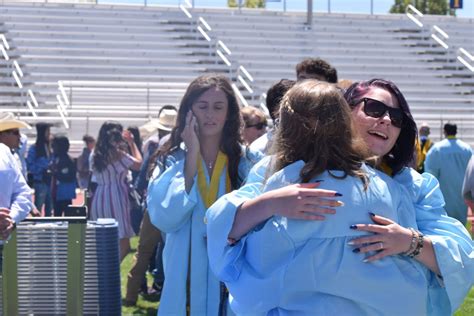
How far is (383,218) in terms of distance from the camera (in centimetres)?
296

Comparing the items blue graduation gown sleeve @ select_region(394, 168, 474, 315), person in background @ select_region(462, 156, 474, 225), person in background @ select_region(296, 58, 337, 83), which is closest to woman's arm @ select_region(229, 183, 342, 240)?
blue graduation gown sleeve @ select_region(394, 168, 474, 315)

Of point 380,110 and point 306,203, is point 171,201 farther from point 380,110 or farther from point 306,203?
point 306,203

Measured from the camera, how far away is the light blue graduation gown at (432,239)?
10.0 feet

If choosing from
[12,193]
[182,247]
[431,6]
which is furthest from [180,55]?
[431,6]

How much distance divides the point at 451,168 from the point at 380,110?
31.6ft

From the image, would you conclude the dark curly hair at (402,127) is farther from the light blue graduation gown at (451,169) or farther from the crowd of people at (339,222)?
the light blue graduation gown at (451,169)

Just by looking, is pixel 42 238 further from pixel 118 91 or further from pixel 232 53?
pixel 232 53

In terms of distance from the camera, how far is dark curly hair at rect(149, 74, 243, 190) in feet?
16.2

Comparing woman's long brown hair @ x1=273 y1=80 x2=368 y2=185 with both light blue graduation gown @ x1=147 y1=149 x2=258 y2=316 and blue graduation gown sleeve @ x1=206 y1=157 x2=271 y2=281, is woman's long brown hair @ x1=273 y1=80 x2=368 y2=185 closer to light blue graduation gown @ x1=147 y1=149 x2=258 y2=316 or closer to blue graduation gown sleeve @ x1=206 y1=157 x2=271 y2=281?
blue graduation gown sleeve @ x1=206 y1=157 x2=271 y2=281

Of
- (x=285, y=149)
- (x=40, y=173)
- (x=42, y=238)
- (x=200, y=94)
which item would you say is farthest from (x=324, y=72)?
(x=40, y=173)

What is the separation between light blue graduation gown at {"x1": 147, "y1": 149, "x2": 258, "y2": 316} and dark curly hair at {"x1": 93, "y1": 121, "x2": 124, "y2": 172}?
17.4 feet

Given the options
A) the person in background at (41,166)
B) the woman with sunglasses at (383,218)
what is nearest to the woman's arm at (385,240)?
the woman with sunglasses at (383,218)

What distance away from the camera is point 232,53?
28.2m

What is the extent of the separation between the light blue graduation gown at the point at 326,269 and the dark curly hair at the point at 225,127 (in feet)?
6.21
